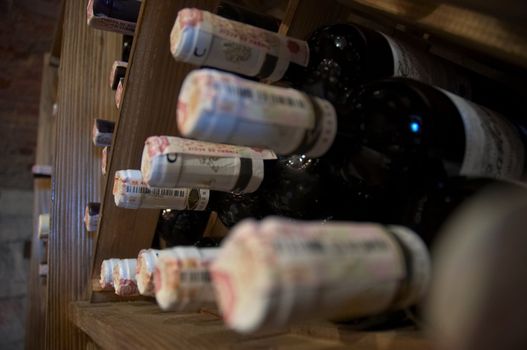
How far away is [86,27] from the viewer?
3.12ft

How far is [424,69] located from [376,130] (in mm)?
121

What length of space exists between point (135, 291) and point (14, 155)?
146cm

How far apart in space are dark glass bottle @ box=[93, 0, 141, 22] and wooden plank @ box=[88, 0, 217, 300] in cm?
14

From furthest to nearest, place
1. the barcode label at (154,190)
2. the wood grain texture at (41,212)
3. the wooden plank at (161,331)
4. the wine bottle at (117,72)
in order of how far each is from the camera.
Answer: the wood grain texture at (41,212)
the wine bottle at (117,72)
the barcode label at (154,190)
the wooden plank at (161,331)

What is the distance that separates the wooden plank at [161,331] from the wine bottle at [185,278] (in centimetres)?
9

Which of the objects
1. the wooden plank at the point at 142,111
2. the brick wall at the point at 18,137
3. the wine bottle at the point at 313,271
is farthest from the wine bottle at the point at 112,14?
the brick wall at the point at 18,137

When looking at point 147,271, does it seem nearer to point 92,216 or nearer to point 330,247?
point 330,247

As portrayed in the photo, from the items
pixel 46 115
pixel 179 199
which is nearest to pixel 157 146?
pixel 179 199

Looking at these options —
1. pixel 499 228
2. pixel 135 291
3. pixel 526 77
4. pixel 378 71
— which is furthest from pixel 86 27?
pixel 499 228

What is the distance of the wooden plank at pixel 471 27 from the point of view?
1.13 ft

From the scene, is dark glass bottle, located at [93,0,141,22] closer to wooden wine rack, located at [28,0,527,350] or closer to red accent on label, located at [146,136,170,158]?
wooden wine rack, located at [28,0,527,350]

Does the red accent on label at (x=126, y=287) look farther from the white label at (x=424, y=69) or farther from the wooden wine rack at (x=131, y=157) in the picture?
the white label at (x=424, y=69)

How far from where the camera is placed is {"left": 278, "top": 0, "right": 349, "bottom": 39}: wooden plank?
59 cm

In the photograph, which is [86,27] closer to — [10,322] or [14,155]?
[14,155]
